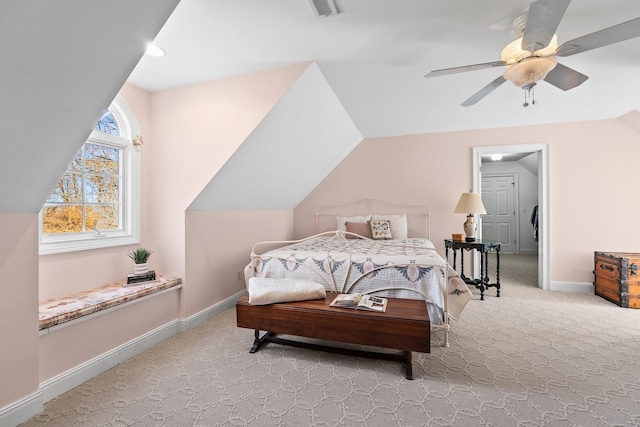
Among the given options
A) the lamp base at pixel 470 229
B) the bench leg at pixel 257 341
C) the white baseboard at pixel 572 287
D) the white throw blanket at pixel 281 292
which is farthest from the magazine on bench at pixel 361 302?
the white baseboard at pixel 572 287

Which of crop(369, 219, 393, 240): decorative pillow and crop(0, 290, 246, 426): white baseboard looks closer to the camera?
crop(0, 290, 246, 426): white baseboard

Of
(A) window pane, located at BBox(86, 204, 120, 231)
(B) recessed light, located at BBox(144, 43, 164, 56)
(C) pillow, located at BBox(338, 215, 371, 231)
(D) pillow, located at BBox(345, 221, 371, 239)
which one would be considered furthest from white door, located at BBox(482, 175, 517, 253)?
(A) window pane, located at BBox(86, 204, 120, 231)

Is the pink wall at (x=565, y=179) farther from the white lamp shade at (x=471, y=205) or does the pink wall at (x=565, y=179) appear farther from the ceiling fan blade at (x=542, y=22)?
the ceiling fan blade at (x=542, y=22)

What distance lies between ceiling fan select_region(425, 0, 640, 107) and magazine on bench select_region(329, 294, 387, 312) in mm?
1702

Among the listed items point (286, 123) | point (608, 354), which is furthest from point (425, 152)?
point (608, 354)

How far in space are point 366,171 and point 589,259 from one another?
A: 3.20 metres

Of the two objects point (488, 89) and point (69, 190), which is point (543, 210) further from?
point (69, 190)

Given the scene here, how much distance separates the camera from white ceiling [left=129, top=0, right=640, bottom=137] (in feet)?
5.72

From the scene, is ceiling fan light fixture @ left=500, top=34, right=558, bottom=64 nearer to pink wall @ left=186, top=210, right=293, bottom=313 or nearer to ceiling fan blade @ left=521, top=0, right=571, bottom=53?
ceiling fan blade @ left=521, top=0, right=571, bottom=53

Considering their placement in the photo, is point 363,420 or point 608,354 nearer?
point 363,420

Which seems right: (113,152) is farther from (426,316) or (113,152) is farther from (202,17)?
(426,316)

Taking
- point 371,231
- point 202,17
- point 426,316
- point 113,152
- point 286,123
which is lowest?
point 426,316

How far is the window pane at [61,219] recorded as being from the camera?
209cm

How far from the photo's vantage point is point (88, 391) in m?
1.77
